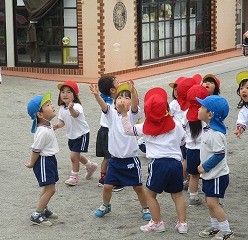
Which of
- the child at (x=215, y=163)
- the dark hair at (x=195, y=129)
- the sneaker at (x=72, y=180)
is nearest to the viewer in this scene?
the child at (x=215, y=163)

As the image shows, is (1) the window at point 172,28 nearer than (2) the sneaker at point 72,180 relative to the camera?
No

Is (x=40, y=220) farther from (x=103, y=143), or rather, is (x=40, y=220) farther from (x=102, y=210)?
(x=103, y=143)

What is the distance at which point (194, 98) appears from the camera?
24.2 feet

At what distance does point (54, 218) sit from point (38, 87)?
343 inches

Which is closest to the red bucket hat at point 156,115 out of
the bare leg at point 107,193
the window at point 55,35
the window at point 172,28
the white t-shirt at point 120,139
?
the white t-shirt at point 120,139

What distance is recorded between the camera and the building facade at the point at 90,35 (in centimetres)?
1702

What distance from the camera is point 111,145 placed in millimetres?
7301

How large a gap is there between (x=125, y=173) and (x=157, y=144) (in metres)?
0.64

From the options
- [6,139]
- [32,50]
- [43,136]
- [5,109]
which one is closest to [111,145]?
[43,136]

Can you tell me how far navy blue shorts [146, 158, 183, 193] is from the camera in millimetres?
6723

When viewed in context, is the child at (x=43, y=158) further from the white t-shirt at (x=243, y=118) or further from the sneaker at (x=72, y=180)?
the white t-shirt at (x=243, y=118)

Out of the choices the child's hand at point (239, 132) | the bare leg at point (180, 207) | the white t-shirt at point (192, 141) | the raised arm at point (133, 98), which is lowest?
the bare leg at point (180, 207)

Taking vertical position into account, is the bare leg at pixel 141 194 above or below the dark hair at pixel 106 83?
below

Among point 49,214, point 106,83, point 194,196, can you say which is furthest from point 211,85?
point 49,214
